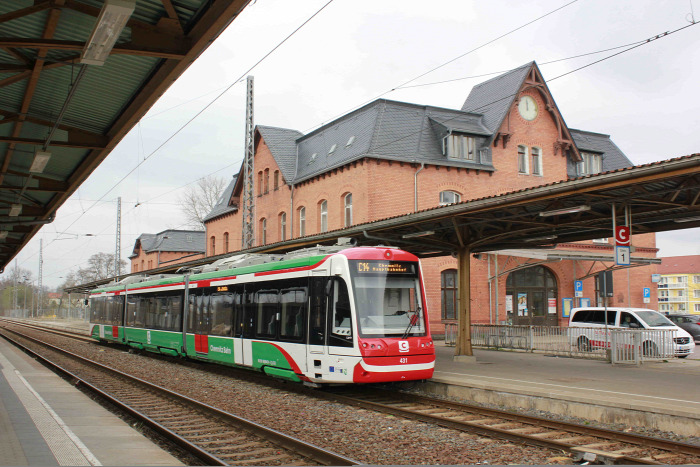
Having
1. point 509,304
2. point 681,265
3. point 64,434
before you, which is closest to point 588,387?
point 64,434

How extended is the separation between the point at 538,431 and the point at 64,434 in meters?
6.59

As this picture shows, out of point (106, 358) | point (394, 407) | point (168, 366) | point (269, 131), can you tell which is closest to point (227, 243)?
point (269, 131)

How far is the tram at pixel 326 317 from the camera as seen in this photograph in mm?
12141

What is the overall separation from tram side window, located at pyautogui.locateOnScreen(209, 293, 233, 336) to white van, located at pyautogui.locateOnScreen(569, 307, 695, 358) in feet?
35.6

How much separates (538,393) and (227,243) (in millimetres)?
37849

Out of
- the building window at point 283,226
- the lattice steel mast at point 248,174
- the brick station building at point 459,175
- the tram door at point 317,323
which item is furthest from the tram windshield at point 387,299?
the building window at point 283,226

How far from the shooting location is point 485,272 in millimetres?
32625

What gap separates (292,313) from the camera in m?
13.6

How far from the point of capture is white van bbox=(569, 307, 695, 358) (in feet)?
60.6

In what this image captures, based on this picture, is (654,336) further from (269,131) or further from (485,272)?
(269,131)

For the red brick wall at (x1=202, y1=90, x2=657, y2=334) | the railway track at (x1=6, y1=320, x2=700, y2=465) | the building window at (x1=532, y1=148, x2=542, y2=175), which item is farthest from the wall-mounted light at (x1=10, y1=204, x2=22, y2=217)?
the building window at (x1=532, y1=148, x2=542, y2=175)

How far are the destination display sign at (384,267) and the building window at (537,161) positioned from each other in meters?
24.0

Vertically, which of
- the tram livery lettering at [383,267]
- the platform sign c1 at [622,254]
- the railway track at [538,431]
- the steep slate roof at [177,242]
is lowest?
the railway track at [538,431]

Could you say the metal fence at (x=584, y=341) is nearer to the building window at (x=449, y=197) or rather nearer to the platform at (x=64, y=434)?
the building window at (x=449, y=197)
